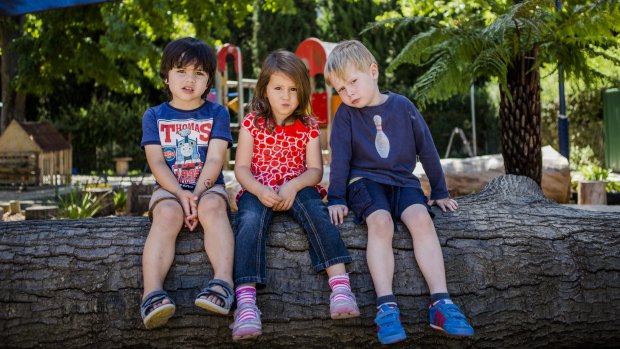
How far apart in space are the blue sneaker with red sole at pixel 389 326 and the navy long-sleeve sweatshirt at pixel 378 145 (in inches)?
26.5

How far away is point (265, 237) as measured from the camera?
3.15 m

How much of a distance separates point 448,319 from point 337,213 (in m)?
0.76

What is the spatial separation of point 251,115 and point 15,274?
1.36m

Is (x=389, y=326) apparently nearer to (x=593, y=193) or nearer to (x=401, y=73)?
(x=593, y=193)

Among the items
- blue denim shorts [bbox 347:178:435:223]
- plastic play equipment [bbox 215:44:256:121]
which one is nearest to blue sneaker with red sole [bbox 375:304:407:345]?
blue denim shorts [bbox 347:178:435:223]

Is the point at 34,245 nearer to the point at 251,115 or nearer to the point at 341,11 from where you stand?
the point at 251,115

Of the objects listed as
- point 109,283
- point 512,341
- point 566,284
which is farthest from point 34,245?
point 566,284

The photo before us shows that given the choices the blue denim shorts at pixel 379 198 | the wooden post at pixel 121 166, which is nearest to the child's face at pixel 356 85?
the blue denim shorts at pixel 379 198

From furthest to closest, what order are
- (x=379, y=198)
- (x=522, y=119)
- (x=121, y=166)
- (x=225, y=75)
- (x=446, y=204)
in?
(x=121, y=166), (x=225, y=75), (x=522, y=119), (x=446, y=204), (x=379, y=198)

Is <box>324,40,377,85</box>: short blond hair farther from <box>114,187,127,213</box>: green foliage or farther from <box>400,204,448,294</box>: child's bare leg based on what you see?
<box>114,187,127,213</box>: green foliage

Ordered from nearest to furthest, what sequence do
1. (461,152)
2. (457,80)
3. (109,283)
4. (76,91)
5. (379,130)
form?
(109,283) < (379,130) < (457,80) < (461,152) < (76,91)

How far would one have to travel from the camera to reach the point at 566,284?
10.8ft

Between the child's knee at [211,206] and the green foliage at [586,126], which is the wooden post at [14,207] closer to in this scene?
the child's knee at [211,206]

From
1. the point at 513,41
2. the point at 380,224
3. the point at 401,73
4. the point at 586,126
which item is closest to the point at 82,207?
the point at 513,41
